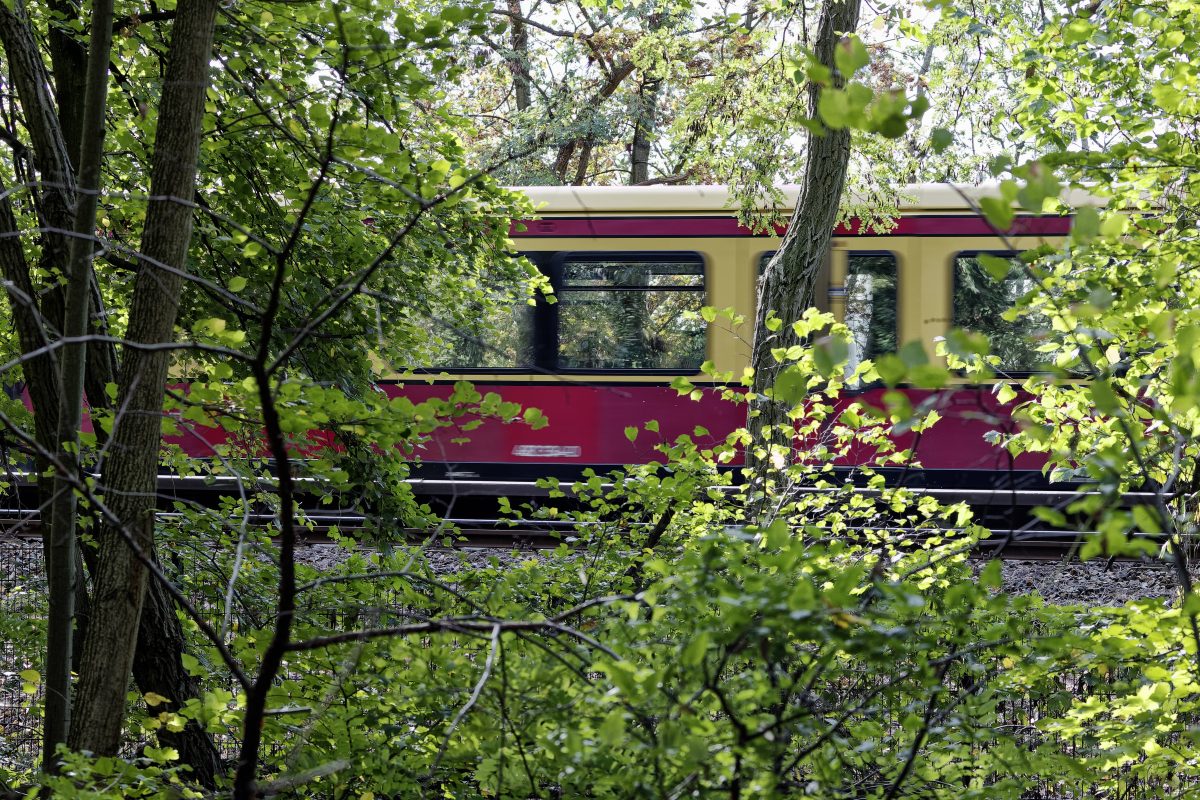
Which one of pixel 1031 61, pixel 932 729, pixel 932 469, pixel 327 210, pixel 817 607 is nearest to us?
pixel 817 607

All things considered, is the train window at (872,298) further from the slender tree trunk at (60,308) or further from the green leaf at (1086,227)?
the green leaf at (1086,227)

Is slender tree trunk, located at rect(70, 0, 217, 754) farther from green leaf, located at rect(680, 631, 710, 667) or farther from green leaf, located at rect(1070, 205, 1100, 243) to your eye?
green leaf, located at rect(1070, 205, 1100, 243)

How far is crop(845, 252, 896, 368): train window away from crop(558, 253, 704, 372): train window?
127 centimetres

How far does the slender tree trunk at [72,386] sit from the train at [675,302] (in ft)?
19.2

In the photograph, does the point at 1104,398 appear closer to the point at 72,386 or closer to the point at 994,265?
the point at 994,265

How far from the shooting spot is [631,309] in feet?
33.4

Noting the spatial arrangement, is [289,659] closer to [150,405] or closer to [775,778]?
[150,405]

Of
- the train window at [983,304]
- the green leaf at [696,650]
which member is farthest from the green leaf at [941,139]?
the train window at [983,304]

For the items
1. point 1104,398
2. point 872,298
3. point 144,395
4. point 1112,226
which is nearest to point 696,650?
point 1104,398

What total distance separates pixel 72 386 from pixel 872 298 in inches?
295

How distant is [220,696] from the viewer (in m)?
3.23

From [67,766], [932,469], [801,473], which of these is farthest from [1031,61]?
[932,469]

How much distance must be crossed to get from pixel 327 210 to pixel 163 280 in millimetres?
1427

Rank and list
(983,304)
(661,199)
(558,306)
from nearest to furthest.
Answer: (983,304) < (661,199) < (558,306)
